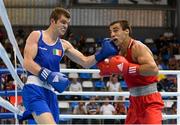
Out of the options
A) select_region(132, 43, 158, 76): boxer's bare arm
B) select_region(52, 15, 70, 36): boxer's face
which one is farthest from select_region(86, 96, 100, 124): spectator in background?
select_region(52, 15, 70, 36): boxer's face

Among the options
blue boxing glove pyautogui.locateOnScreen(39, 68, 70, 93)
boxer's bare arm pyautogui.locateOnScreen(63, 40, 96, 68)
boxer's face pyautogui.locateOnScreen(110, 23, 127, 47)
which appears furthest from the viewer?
boxer's bare arm pyautogui.locateOnScreen(63, 40, 96, 68)

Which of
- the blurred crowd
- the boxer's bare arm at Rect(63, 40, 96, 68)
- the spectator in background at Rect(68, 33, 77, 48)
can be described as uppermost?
the spectator in background at Rect(68, 33, 77, 48)

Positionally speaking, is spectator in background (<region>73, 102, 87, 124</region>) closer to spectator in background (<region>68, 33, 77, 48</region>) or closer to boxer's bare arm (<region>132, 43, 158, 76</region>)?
spectator in background (<region>68, 33, 77, 48</region>)

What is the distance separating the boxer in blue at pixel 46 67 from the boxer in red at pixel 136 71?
107 millimetres

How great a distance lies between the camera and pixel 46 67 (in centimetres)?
332

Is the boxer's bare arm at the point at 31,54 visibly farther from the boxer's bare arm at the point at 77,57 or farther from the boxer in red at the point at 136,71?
the boxer in red at the point at 136,71

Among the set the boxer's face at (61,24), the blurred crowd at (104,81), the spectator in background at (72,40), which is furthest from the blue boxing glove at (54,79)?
the spectator in background at (72,40)

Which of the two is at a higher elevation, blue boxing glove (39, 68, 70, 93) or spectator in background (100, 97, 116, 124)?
spectator in background (100, 97, 116, 124)

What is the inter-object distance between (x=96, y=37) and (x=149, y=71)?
1064 cm

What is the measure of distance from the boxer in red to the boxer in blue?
4.2 inches

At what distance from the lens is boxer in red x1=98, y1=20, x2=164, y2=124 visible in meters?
3.27

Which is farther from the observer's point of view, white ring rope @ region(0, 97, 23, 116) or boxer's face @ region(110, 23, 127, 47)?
boxer's face @ region(110, 23, 127, 47)

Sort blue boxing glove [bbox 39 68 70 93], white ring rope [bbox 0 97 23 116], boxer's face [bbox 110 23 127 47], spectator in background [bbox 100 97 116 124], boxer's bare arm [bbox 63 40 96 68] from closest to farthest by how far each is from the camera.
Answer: blue boxing glove [bbox 39 68 70 93]
white ring rope [bbox 0 97 23 116]
boxer's face [bbox 110 23 127 47]
boxer's bare arm [bbox 63 40 96 68]
spectator in background [bbox 100 97 116 124]

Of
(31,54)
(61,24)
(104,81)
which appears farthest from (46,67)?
(104,81)
